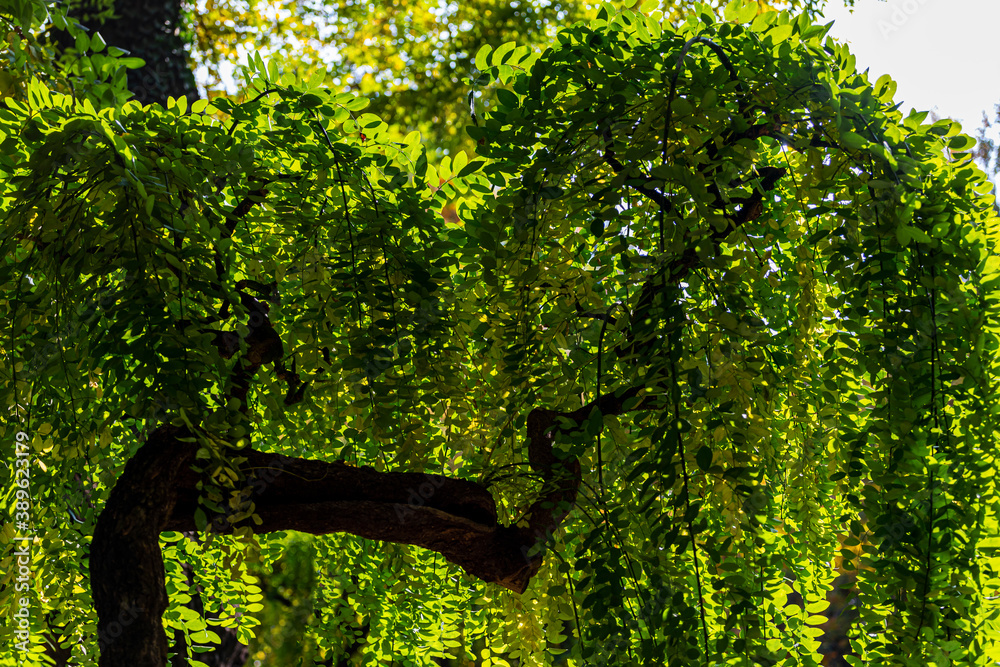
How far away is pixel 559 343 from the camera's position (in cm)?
141

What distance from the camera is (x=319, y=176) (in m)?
1.54

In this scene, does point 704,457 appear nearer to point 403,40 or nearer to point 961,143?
point 961,143

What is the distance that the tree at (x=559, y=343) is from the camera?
119cm

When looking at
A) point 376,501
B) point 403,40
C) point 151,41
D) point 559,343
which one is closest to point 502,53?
point 559,343

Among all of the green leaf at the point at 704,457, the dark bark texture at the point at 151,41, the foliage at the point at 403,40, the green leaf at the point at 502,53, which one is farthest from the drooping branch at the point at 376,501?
the foliage at the point at 403,40

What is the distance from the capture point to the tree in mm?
1188

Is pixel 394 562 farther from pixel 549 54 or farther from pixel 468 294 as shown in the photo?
pixel 549 54

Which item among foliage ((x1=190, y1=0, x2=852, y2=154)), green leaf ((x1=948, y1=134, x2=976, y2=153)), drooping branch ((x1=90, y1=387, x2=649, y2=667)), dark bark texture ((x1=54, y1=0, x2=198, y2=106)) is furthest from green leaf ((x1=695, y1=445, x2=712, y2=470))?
foliage ((x1=190, y1=0, x2=852, y2=154))

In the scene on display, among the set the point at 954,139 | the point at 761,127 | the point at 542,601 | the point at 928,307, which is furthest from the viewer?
the point at 542,601

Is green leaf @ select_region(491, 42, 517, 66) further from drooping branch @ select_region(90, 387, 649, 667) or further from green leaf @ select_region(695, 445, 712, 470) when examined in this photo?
green leaf @ select_region(695, 445, 712, 470)

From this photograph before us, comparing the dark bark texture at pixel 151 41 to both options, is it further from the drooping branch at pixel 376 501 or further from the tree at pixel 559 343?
the drooping branch at pixel 376 501

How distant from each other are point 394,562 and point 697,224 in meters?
1.22

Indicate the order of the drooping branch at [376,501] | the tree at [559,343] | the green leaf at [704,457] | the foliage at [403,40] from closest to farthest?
the green leaf at [704,457] < the tree at [559,343] < the drooping branch at [376,501] < the foliage at [403,40]

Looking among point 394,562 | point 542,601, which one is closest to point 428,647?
point 394,562
